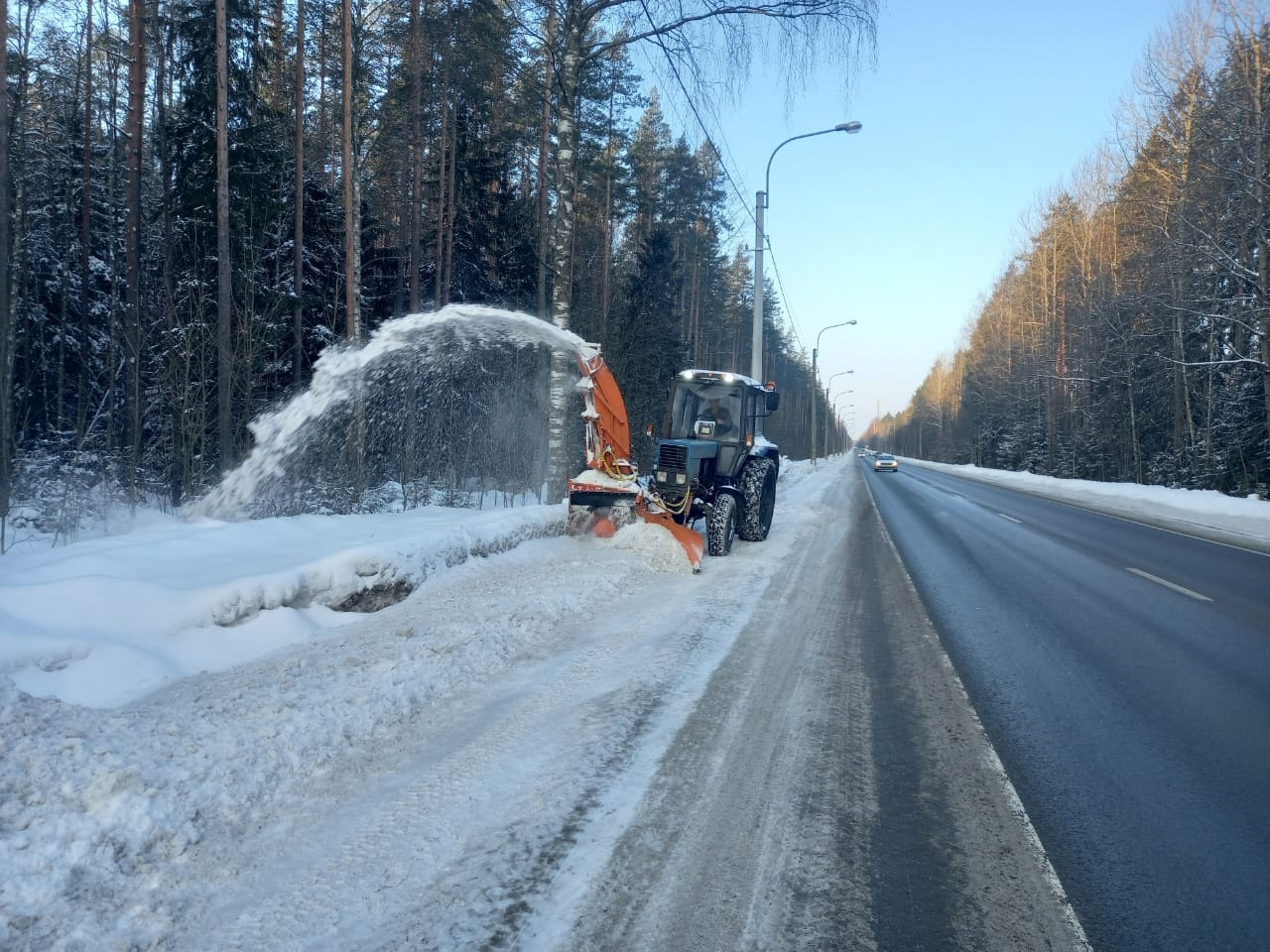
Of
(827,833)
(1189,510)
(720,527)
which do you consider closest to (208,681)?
(827,833)

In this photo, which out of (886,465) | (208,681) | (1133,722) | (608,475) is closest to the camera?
(208,681)

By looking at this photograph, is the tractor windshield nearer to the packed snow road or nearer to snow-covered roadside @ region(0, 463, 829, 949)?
snow-covered roadside @ region(0, 463, 829, 949)

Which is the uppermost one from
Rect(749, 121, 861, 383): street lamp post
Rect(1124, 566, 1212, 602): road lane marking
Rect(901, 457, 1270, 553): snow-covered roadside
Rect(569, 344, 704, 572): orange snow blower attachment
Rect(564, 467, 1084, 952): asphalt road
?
Rect(749, 121, 861, 383): street lamp post

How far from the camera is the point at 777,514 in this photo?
17.6 meters

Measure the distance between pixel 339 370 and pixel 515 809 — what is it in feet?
22.4

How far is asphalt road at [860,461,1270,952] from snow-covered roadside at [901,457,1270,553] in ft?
19.6

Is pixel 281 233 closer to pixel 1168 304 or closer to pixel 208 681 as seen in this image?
pixel 208 681

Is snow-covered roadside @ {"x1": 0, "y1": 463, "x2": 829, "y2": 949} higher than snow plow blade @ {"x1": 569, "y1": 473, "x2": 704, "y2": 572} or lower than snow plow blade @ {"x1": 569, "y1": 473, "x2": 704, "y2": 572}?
lower

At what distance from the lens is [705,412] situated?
11.6 meters

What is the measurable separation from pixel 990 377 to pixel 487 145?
55342 mm

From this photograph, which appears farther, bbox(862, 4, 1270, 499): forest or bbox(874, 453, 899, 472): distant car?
bbox(874, 453, 899, 472): distant car

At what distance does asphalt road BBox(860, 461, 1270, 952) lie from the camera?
308 centimetres

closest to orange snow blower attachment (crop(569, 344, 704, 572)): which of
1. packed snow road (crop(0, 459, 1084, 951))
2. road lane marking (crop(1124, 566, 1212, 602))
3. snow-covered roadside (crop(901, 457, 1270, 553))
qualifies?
packed snow road (crop(0, 459, 1084, 951))

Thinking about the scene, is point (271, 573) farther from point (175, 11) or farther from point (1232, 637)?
point (175, 11)
